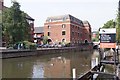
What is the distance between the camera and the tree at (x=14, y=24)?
45719 mm

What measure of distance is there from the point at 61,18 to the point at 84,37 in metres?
24.6

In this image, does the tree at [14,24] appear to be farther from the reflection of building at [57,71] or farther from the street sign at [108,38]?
the street sign at [108,38]

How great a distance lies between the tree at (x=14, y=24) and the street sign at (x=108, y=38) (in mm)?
29799

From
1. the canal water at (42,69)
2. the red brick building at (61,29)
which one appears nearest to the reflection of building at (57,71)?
the canal water at (42,69)

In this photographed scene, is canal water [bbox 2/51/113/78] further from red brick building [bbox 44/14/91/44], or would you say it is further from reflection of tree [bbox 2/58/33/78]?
red brick building [bbox 44/14/91/44]

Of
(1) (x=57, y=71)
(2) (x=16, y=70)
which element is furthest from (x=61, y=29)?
(1) (x=57, y=71)

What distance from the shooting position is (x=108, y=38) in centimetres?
1789

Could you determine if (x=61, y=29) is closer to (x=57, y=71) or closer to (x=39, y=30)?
(x=39, y=30)

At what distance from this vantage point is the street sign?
1781cm

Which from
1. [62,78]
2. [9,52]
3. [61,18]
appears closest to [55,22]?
[61,18]

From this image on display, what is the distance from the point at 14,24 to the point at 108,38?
30.5 metres

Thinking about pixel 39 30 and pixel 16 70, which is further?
pixel 39 30

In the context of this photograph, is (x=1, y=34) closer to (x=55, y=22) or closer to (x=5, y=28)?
(x=5, y=28)

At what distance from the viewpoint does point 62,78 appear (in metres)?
19.4
